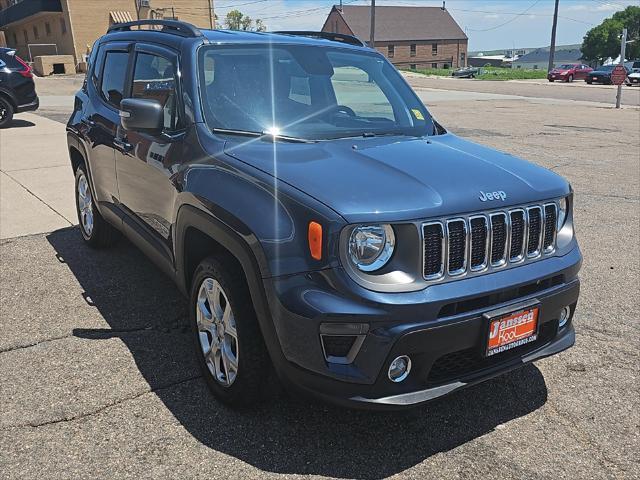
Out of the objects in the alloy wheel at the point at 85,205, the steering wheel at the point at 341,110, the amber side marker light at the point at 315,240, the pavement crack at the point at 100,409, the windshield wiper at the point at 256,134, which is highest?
the steering wheel at the point at 341,110

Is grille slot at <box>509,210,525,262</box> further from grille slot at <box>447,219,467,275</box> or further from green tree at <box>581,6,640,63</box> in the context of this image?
green tree at <box>581,6,640,63</box>

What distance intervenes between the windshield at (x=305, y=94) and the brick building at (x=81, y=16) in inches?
1458

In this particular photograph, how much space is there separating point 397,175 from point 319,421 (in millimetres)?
1268

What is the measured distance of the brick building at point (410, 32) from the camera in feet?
296

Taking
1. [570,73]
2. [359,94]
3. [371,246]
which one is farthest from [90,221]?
[570,73]

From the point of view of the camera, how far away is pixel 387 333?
240 cm

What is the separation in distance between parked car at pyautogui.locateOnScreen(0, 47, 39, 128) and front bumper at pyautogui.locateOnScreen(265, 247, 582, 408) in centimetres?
1309

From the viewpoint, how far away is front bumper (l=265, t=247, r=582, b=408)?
7.88ft

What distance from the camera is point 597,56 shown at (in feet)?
285

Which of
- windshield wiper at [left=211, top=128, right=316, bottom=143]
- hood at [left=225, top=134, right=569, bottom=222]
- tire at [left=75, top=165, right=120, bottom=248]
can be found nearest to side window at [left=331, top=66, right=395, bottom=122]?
hood at [left=225, top=134, right=569, bottom=222]

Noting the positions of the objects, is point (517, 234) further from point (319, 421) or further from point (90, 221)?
point (90, 221)

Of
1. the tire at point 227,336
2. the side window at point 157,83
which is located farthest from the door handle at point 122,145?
the tire at point 227,336

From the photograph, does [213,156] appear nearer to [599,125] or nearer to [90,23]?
[599,125]

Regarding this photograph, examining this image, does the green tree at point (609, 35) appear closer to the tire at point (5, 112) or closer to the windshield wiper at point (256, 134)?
the tire at point (5, 112)
